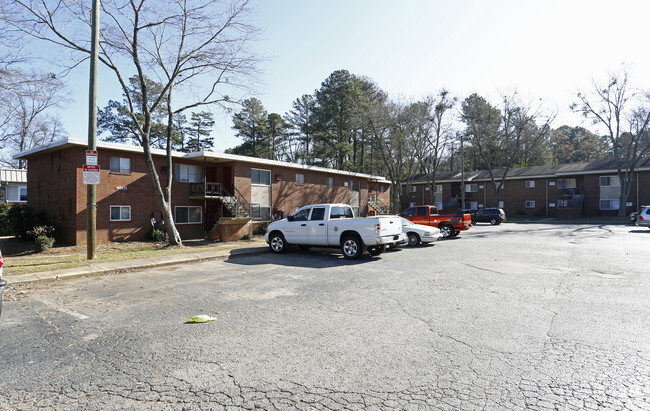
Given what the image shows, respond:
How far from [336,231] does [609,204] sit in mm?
44705

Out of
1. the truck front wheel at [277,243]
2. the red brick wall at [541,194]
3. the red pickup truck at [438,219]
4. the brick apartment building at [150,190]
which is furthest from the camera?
the red brick wall at [541,194]

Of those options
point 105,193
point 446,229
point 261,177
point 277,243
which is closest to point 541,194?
point 446,229

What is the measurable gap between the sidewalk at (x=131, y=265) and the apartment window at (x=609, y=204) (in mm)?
45204

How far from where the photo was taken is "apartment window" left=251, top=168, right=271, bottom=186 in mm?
25312

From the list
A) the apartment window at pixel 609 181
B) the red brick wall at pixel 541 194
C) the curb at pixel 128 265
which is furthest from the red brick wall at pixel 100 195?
the apartment window at pixel 609 181

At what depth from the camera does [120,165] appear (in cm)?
2061

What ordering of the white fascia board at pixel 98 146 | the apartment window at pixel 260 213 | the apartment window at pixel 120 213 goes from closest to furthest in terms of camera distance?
the white fascia board at pixel 98 146 < the apartment window at pixel 120 213 < the apartment window at pixel 260 213

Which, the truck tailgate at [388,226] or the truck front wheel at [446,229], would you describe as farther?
the truck front wheel at [446,229]

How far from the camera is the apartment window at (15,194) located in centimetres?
3522

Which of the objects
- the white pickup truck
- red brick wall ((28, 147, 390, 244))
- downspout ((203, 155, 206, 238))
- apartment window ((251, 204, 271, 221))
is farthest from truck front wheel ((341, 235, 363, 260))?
apartment window ((251, 204, 271, 221))

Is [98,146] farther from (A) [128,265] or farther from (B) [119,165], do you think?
(A) [128,265]

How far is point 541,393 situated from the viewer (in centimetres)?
339

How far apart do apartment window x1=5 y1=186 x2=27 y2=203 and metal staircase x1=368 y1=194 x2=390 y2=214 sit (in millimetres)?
34504

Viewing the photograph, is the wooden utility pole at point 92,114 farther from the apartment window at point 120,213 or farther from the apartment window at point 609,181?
the apartment window at point 609,181
